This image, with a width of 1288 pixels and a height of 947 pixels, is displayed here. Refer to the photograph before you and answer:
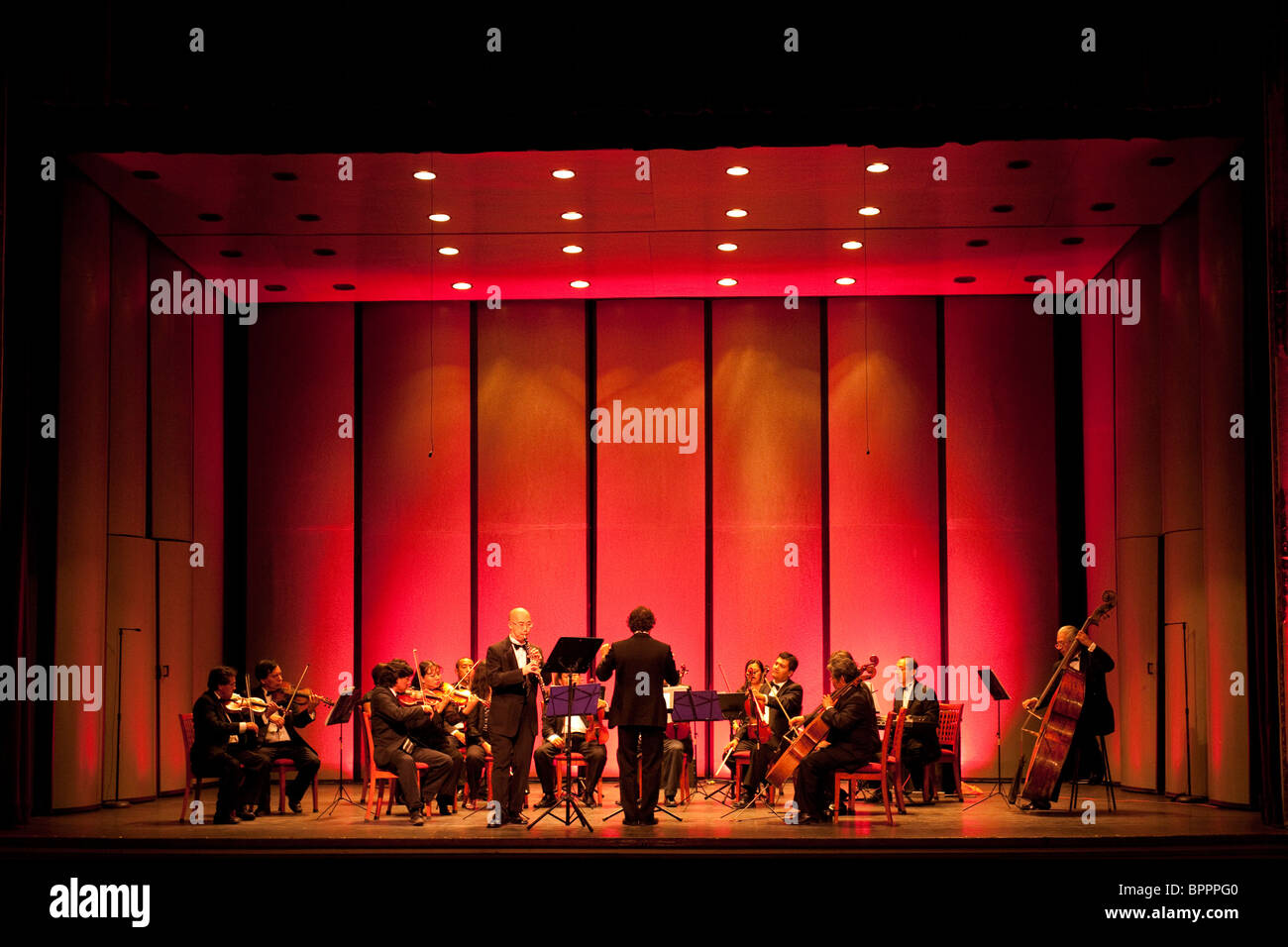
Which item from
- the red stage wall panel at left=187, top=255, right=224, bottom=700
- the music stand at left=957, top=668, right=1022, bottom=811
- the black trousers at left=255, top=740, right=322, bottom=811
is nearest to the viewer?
the black trousers at left=255, top=740, right=322, bottom=811

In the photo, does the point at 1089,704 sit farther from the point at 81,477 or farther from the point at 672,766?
the point at 81,477

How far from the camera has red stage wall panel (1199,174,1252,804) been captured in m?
8.72

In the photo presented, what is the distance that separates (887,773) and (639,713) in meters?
1.79

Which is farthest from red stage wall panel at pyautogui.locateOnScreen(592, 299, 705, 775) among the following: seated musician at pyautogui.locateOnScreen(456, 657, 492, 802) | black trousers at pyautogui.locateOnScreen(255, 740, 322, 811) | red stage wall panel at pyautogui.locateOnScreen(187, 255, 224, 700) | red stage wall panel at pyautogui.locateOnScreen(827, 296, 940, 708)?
black trousers at pyautogui.locateOnScreen(255, 740, 322, 811)

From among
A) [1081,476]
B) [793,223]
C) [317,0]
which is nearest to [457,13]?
[317,0]

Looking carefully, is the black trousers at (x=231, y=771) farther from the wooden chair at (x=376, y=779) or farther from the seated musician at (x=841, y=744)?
the seated musician at (x=841, y=744)

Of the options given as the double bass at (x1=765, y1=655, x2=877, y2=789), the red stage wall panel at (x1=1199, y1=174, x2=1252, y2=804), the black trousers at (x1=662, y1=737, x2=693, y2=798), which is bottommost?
the black trousers at (x1=662, y1=737, x2=693, y2=798)

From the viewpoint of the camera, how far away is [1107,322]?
11344 mm

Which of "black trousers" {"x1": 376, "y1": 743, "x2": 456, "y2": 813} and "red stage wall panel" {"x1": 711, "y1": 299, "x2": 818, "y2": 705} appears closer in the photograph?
"black trousers" {"x1": 376, "y1": 743, "x2": 456, "y2": 813}

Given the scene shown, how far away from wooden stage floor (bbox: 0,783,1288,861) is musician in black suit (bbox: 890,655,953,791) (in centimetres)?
31

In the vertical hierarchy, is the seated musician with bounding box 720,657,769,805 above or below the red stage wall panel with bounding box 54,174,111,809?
below

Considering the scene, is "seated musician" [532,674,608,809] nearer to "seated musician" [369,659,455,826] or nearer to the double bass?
"seated musician" [369,659,455,826]

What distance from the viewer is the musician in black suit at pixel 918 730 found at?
9547 millimetres

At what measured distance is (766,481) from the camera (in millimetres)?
12148
